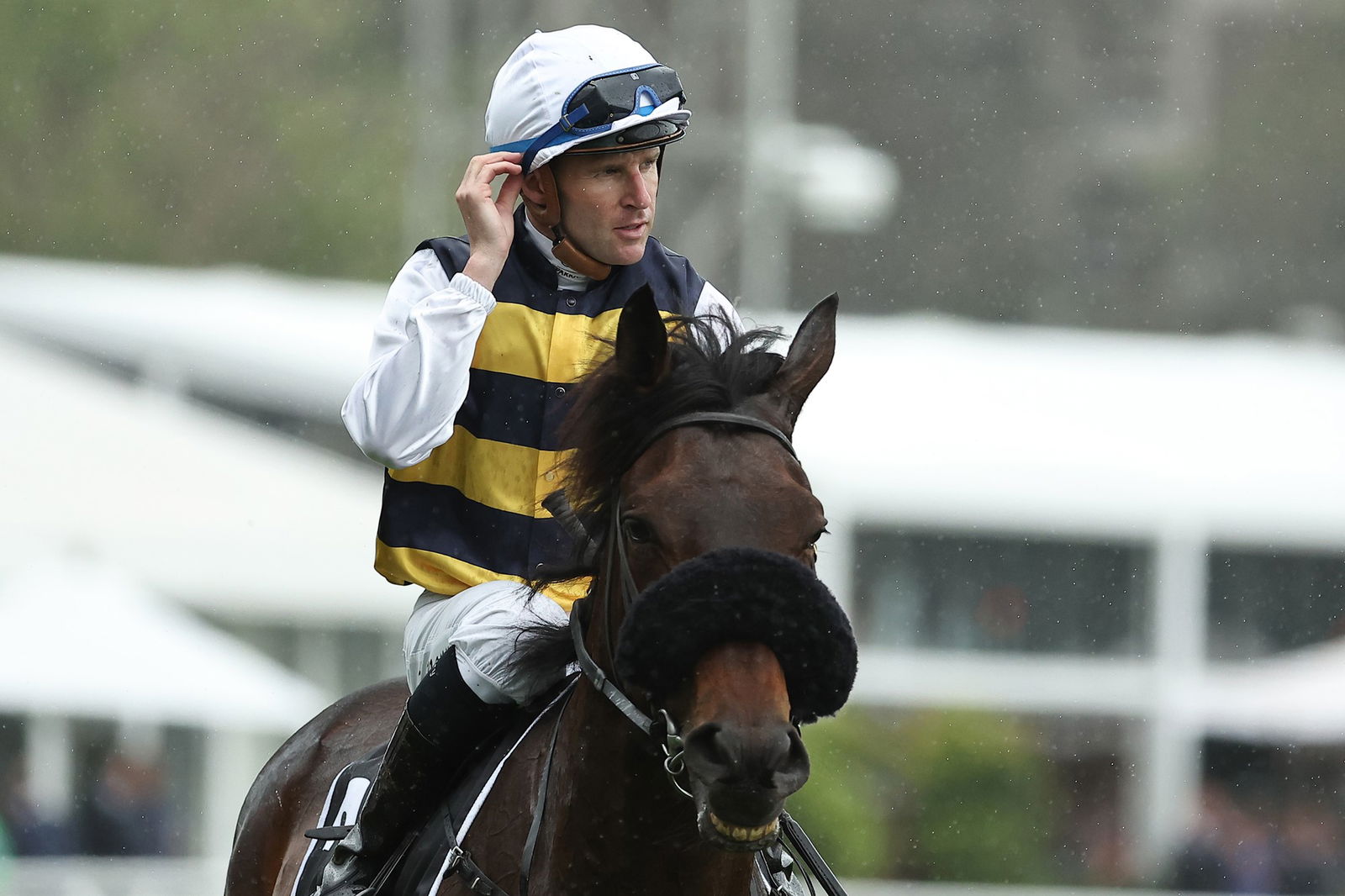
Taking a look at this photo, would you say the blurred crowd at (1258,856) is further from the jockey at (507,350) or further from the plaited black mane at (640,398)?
the plaited black mane at (640,398)

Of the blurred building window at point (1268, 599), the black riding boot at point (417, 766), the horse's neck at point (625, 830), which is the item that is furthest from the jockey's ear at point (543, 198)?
the blurred building window at point (1268, 599)

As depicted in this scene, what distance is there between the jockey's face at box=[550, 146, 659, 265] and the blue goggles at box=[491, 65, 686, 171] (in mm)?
48

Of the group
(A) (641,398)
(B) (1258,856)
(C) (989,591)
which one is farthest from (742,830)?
(C) (989,591)

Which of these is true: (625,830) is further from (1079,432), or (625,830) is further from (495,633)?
(1079,432)

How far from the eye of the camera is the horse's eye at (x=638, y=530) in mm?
2201

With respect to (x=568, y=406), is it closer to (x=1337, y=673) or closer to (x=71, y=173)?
(x=1337, y=673)

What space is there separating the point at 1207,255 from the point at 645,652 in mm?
25803

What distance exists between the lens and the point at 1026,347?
18203 millimetres

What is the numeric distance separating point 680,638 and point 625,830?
1.33ft

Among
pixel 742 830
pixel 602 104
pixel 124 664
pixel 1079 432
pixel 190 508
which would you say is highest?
pixel 602 104

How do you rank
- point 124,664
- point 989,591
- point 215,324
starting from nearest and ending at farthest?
1. point 124,664
2. point 989,591
3. point 215,324

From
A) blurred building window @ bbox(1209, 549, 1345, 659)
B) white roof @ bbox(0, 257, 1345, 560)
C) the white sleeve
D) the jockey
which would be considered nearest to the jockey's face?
the jockey

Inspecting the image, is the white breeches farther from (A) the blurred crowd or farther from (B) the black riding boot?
(A) the blurred crowd

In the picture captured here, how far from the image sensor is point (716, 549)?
6.86 ft
